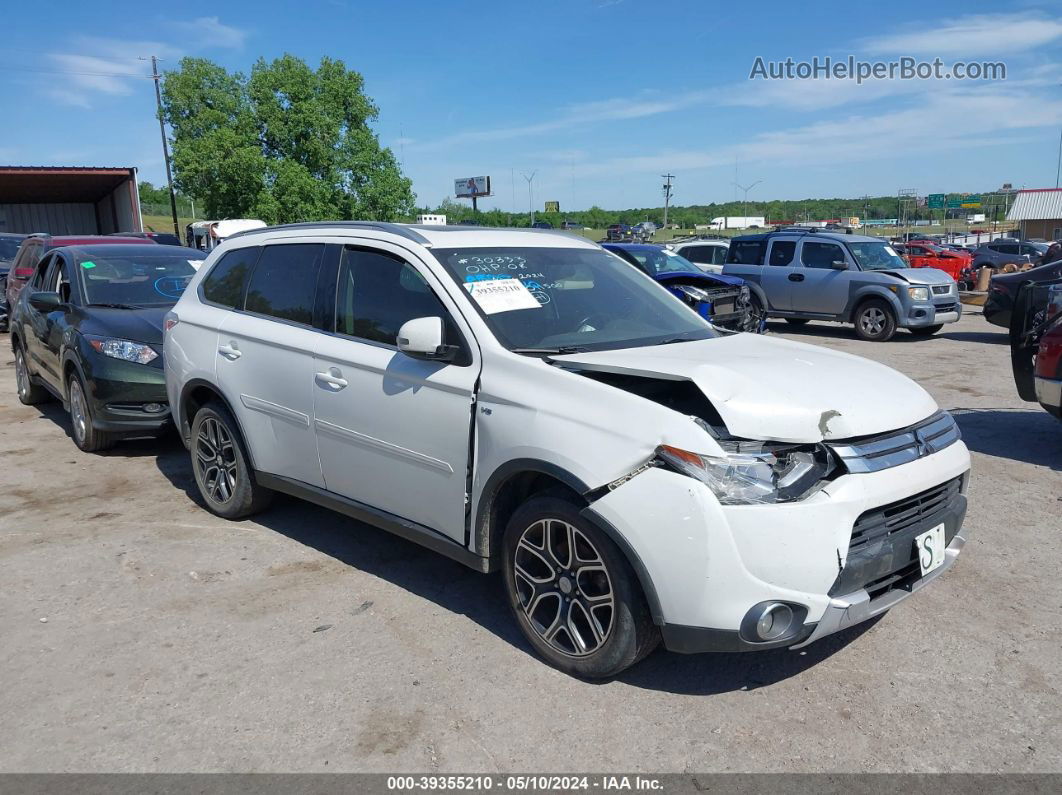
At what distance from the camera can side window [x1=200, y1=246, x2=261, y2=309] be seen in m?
5.21

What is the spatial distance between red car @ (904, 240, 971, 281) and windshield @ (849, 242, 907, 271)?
16.9m

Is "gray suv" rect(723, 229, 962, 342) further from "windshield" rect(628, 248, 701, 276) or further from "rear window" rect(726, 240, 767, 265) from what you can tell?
"windshield" rect(628, 248, 701, 276)

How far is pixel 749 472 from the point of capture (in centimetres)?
299

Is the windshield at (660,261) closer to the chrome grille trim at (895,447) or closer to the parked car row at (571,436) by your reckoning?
the parked car row at (571,436)

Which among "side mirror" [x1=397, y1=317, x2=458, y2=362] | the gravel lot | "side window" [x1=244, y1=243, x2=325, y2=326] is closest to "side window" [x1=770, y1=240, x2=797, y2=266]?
the gravel lot

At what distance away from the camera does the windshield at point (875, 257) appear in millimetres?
15188

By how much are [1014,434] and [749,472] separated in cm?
576

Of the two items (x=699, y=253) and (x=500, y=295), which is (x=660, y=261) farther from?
(x=500, y=295)

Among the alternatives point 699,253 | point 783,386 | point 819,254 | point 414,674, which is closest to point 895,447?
point 783,386

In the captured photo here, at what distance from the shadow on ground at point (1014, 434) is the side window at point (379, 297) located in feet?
17.1

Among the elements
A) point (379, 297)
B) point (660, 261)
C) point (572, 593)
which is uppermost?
point (379, 297)

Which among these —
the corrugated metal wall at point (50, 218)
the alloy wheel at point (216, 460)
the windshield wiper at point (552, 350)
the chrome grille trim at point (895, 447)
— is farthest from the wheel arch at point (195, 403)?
the corrugated metal wall at point (50, 218)

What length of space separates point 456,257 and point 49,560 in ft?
9.92

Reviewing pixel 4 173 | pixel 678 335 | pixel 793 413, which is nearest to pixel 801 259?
pixel 678 335
